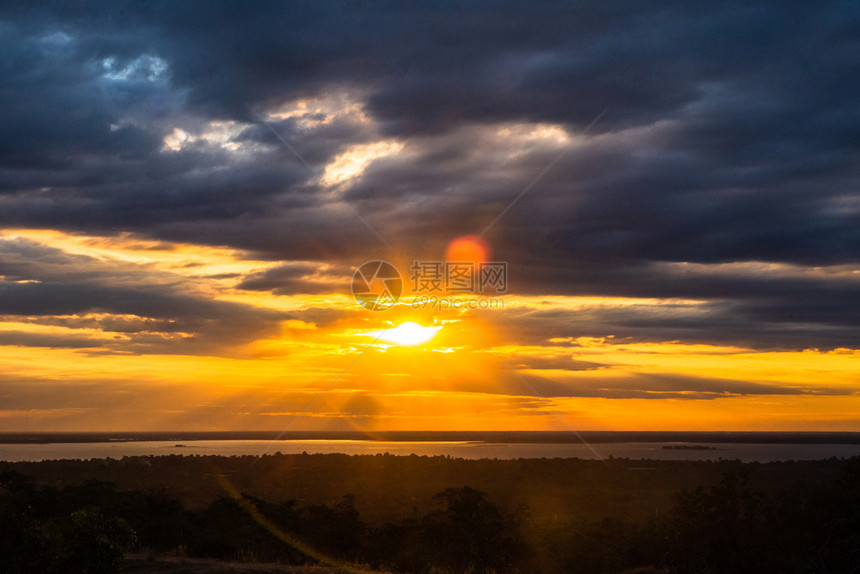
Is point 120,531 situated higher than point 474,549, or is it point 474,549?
point 120,531

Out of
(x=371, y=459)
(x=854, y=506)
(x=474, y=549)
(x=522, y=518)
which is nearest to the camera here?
(x=854, y=506)

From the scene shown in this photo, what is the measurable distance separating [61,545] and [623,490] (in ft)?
167

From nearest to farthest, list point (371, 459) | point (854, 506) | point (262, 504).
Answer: point (854, 506) → point (262, 504) → point (371, 459)

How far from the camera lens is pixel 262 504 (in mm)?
34656

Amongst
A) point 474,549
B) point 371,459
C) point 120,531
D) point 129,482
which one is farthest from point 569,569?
point 371,459

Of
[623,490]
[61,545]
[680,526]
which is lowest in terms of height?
[623,490]

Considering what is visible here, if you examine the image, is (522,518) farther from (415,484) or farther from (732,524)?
(415,484)

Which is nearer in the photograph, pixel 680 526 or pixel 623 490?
pixel 680 526

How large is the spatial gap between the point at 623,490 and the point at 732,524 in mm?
36079

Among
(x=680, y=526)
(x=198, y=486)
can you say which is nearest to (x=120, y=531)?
(x=680, y=526)

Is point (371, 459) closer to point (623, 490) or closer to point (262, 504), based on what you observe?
point (623, 490)

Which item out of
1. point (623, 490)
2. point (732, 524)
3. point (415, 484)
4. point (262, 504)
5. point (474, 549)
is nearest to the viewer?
point (732, 524)

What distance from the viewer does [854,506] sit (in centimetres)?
2019

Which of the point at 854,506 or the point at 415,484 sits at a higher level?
the point at 854,506
